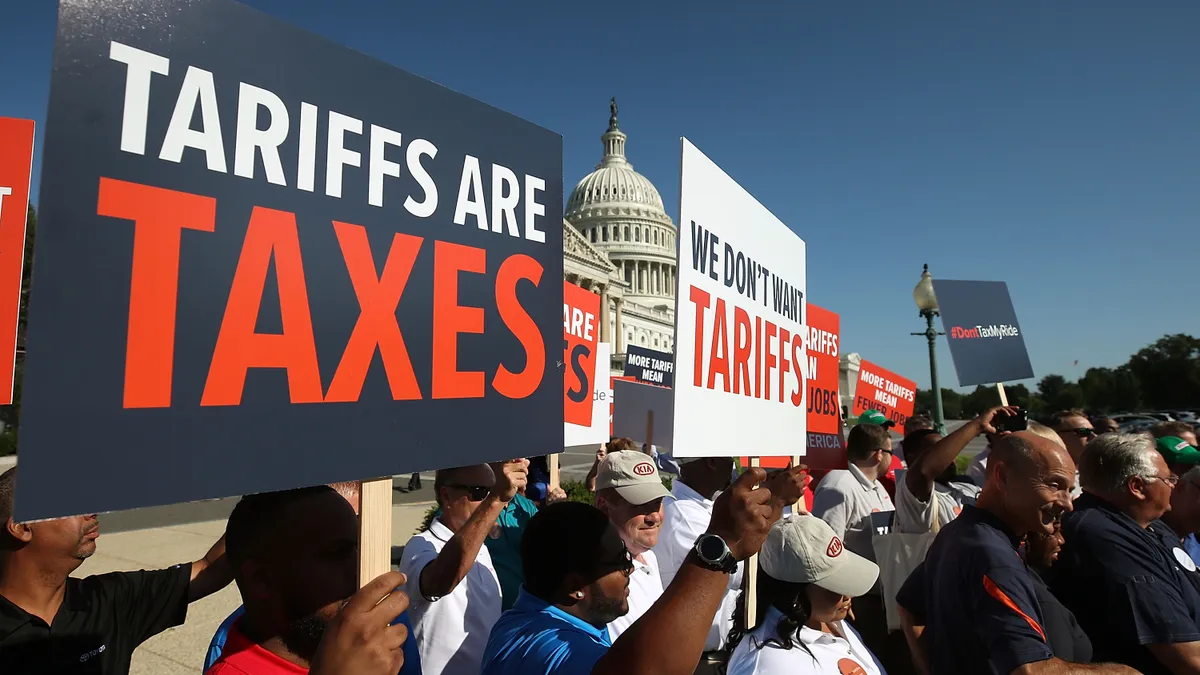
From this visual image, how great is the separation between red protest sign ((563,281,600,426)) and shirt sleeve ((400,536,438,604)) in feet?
5.17

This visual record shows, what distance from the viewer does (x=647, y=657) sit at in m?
1.32

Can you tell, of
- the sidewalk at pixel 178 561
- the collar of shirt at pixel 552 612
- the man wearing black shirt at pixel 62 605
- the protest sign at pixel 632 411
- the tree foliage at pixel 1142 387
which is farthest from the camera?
the tree foliage at pixel 1142 387

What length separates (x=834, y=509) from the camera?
14.5 feet

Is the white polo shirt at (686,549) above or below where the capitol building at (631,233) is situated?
below

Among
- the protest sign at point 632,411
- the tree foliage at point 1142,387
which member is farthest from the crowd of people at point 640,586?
the tree foliage at point 1142,387

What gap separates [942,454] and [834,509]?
108 cm

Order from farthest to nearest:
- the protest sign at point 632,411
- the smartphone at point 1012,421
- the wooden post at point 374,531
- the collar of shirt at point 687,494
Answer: the protest sign at point 632,411, the collar of shirt at point 687,494, the smartphone at point 1012,421, the wooden post at point 374,531

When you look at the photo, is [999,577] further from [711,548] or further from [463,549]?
[463,549]

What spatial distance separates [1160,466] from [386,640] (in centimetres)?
309

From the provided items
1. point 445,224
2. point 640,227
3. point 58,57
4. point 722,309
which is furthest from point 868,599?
point 640,227

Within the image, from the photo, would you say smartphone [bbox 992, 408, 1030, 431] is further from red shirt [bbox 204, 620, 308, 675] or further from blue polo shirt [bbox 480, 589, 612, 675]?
red shirt [bbox 204, 620, 308, 675]

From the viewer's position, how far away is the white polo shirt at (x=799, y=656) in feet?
7.06

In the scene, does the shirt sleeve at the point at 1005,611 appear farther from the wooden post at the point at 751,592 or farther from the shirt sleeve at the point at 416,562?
the shirt sleeve at the point at 416,562

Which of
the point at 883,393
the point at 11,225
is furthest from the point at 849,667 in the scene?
the point at 883,393
